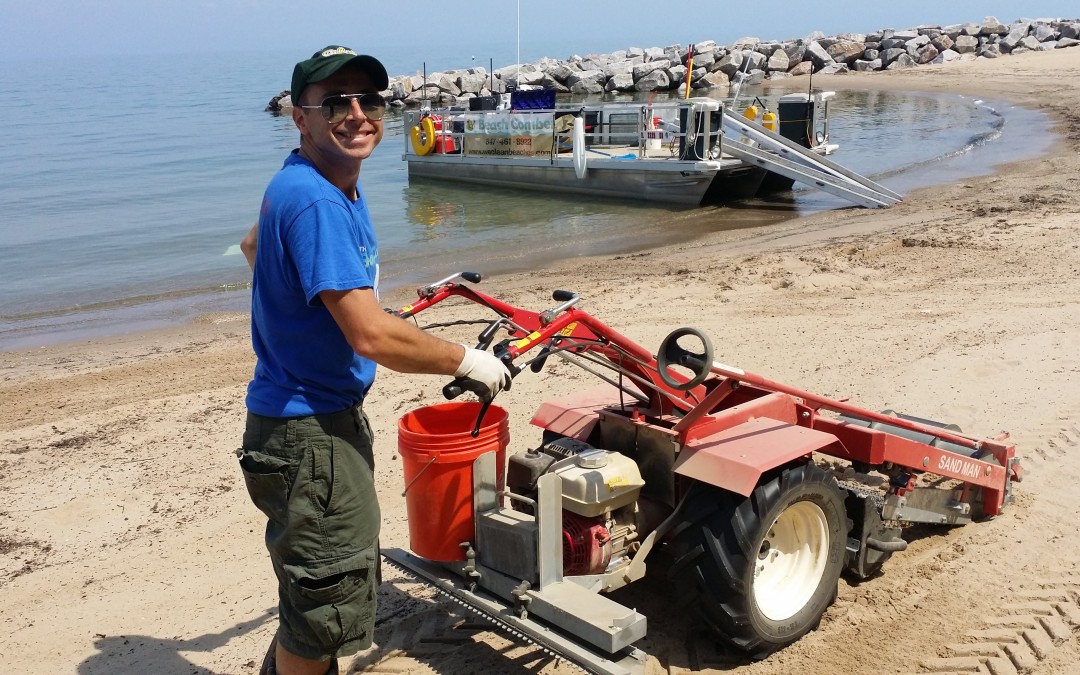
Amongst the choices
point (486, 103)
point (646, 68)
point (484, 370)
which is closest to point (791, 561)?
point (484, 370)

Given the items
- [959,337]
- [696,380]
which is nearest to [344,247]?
[696,380]

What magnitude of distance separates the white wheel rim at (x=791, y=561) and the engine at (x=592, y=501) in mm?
570

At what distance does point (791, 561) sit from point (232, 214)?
60.8 feet

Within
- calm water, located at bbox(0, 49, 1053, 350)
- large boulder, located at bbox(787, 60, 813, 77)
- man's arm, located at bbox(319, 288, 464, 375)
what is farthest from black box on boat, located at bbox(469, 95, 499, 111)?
large boulder, located at bbox(787, 60, 813, 77)

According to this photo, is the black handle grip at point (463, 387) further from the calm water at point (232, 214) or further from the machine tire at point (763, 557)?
the calm water at point (232, 214)

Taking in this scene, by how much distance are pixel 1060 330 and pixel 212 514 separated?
6.42 m

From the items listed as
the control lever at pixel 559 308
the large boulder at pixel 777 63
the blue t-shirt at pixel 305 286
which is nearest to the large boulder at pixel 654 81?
the large boulder at pixel 777 63

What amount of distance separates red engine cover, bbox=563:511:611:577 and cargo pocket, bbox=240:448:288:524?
1242 mm

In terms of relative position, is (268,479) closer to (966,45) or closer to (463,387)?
(463,387)

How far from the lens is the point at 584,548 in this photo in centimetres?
366

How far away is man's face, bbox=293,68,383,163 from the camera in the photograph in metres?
2.74

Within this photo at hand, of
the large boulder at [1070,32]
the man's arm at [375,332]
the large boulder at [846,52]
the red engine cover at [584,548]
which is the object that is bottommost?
the red engine cover at [584,548]

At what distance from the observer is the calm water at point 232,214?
13477 mm

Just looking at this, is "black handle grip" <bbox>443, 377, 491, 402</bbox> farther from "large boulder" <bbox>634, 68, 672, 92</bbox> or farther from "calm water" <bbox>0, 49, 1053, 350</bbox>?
"large boulder" <bbox>634, 68, 672, 92</bbox>
